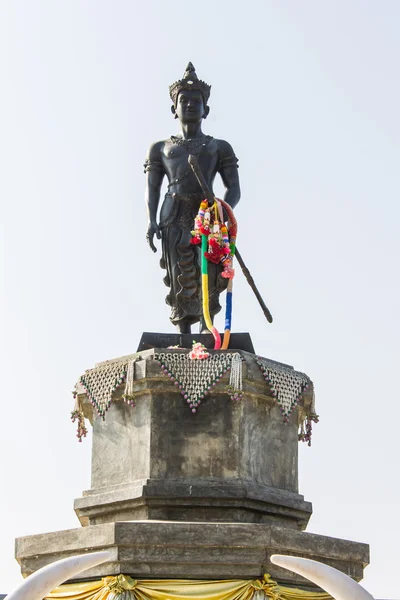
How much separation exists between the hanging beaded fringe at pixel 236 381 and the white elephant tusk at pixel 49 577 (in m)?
2.99

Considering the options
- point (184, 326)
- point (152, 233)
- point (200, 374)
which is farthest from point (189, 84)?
point (200, 374)

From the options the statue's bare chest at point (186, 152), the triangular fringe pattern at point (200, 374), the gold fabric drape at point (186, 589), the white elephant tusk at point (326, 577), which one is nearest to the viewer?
the white elephant tusk at point (326, 577)

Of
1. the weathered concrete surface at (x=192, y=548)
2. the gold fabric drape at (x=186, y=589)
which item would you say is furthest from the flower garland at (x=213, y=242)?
the gold fabric drape at (x=186, y=589)

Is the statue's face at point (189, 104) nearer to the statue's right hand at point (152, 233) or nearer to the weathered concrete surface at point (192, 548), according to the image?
the statue's right hand at point (152, 233)

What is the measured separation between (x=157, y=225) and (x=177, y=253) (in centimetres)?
48

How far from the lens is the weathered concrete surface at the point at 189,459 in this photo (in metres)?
17.4

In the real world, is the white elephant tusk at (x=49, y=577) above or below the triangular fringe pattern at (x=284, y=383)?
below

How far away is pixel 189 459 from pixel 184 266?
2.64m

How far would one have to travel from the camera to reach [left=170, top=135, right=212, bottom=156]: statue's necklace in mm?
19281

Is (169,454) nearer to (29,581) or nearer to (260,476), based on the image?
(260,476)

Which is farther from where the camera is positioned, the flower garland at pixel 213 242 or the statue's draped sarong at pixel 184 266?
the statue's draped sarong at pixel 184 266

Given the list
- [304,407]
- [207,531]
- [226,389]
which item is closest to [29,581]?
[207,531]

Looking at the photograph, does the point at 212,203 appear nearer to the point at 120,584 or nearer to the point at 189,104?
the point at 189,104

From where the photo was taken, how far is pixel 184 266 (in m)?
18.9
